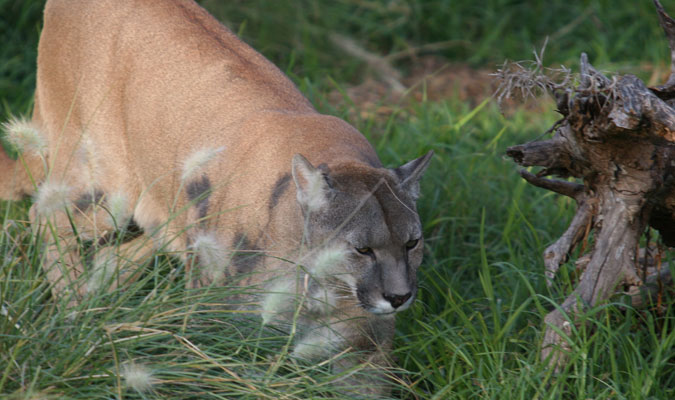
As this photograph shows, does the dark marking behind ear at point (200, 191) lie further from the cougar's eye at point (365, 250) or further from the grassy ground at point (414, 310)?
the cougar's eye at point (365, 250)

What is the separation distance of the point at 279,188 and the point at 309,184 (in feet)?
0.98

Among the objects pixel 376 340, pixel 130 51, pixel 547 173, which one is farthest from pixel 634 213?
pixel 130 51

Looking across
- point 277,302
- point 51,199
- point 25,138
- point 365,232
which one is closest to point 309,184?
point 365,232

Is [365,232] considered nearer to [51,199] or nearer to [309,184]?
[309,184]

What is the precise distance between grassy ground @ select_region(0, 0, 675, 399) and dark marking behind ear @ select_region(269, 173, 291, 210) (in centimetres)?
47

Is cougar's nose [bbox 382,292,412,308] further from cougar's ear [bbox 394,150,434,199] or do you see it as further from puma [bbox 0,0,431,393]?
cougar's ear [bbox 394,150,434,199]

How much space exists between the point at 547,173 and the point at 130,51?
1.94 m

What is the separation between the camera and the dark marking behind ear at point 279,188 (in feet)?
10.7

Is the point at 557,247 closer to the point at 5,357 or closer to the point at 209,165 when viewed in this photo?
the point at 209,165

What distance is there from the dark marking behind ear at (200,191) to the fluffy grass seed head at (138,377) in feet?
4.20

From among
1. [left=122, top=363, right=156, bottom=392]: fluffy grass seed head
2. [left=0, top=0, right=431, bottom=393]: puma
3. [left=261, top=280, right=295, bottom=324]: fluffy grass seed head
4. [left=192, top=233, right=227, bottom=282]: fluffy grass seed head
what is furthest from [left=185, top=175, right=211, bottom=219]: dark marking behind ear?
[left=122, top=363, right=156, bottom=392]: fluffy grass seed head

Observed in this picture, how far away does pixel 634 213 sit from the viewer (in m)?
2.89

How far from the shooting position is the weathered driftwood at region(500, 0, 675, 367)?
2.62 metres

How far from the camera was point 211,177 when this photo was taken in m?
3.63
